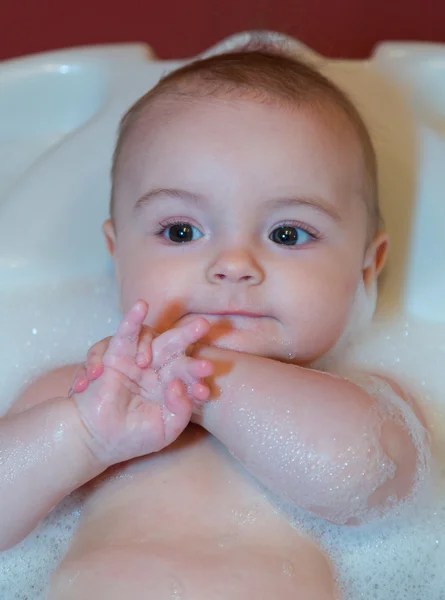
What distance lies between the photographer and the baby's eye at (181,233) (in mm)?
828

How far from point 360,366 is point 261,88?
15.8 inches

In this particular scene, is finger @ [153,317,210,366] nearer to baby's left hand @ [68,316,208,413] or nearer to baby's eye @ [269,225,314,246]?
baby's left hand @ [68,316,208,413]

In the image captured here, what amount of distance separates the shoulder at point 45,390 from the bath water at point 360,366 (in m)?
0.12

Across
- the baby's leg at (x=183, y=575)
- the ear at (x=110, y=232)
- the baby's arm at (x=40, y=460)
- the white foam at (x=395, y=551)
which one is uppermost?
the ear at (x=110, y=232)

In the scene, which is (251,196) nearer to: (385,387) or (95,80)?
(385,387)

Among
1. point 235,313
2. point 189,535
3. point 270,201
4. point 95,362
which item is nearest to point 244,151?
point 270,201

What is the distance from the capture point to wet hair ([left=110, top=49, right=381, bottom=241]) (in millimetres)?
860

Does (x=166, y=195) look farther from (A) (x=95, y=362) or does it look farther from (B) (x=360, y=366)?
(B) (x=360, y=366)

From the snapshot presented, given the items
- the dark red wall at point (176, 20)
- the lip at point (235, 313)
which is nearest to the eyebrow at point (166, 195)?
the lip at point (235, 313)

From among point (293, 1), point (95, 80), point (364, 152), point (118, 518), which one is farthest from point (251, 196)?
point (293, 1)

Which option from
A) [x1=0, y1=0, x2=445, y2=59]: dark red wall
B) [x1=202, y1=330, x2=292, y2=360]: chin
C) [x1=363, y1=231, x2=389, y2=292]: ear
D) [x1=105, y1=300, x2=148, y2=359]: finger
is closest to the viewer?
[x1=105, y1=300, x2=148, y2=359]: finger

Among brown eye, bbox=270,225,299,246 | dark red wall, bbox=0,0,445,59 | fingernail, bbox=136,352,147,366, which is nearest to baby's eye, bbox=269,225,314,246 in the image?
brown eye, bbox=270,225,299,246

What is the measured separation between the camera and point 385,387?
0.89 meters

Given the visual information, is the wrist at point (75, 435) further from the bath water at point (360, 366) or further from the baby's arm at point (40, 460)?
the bath water at point (360, 366)
